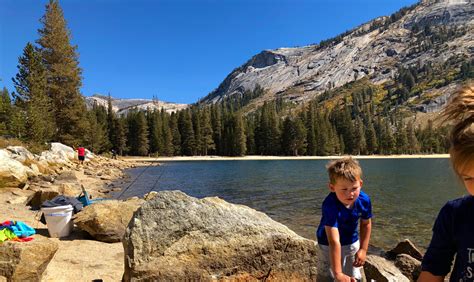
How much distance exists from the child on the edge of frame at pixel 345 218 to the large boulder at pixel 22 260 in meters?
4.68

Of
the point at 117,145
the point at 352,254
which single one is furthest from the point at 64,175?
the point at 117,145

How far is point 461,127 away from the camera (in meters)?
1.45

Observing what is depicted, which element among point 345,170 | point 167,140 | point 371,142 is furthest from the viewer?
point 371,142

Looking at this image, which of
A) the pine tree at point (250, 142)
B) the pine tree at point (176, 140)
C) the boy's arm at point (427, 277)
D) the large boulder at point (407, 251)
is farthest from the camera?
the pine tree at point (250, 142)

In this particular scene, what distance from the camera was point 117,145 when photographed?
9662 cm

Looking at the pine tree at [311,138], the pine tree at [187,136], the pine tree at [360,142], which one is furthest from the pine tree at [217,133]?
the pine tree at [360,142]

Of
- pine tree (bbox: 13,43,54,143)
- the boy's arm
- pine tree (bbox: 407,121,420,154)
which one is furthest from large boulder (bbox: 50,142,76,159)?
pine tree (bbox: 407,121,420,154)

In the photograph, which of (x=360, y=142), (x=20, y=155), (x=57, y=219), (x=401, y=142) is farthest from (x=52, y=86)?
(x=401, y=142)

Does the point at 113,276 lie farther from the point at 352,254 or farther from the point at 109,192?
the point at 109,192

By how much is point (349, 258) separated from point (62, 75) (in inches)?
2032

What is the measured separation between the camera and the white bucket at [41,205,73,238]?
8.77 meters

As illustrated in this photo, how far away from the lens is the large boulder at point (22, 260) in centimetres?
538

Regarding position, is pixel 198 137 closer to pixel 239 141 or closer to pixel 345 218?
pixel 239 141

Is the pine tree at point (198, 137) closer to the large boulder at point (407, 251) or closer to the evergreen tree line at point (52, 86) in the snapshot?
the evergreen tree line at point (52, 86)
